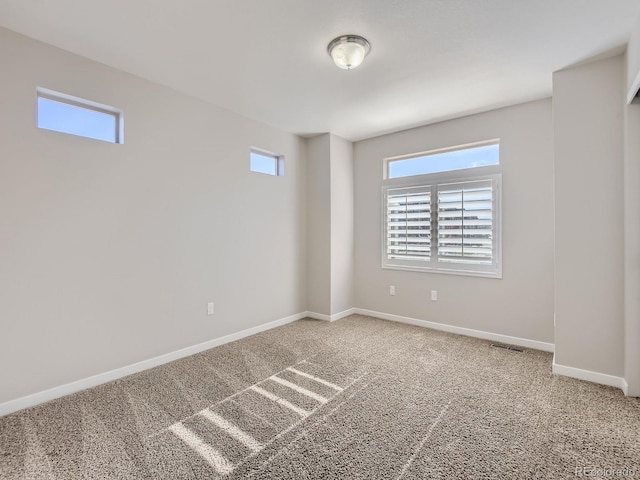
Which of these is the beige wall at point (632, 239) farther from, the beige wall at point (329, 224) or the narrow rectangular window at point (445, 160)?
the beige wall at point (329, 224)

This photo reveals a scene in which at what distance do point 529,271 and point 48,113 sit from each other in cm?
Result: 452

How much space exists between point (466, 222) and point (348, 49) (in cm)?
237

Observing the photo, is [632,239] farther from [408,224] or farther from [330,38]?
[330,38]

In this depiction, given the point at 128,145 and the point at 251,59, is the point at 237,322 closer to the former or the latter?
the point at 128,145

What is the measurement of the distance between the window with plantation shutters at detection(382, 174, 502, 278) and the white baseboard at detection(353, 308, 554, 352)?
0.67 m

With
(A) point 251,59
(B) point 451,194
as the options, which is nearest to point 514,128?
(B) point 451,194

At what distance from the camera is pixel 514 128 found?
3330 millimetres

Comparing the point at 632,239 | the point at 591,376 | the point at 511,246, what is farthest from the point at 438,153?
the point at 591,376

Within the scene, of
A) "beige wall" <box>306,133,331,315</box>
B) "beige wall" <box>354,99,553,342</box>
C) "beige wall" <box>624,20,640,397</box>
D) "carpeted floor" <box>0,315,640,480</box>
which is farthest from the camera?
"beige wall" <box>306,133,331,315</box>

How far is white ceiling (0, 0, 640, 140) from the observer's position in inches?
74.5

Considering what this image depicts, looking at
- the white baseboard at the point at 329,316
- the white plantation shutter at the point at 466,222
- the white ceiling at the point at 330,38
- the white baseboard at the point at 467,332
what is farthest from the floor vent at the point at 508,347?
the white ceiling at the point at 330,38

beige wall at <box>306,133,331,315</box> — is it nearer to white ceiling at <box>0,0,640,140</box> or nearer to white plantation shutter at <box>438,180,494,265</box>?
white ceiling at <box>0,0,640,140</box>

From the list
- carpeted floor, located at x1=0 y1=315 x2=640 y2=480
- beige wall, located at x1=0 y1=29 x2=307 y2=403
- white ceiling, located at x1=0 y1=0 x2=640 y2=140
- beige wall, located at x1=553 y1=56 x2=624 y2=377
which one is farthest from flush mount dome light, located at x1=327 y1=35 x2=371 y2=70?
carpeted floor, located at x1=0 y1=315 x2=640 y2=480

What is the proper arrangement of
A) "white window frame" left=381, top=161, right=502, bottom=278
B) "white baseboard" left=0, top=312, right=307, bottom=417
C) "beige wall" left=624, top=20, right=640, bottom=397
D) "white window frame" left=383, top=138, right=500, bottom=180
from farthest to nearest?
"white window frame" left=383, top=138, right=500, bottom=180 → "white window frame" left=381, top=161, right=502, bottom=278 → "beige wall" left=624, top=20, right=640, bottom=397 → "white baseboard" left=0, top=312, right=307, bottom=417
